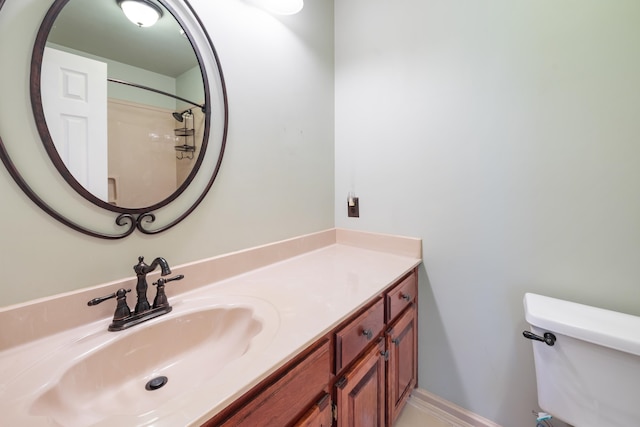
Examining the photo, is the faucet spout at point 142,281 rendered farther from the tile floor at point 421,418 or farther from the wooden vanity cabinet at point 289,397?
the tile floor at point 421,418

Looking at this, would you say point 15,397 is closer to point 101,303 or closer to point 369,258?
point 101,303

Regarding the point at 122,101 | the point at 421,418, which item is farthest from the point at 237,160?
the point at 421,418

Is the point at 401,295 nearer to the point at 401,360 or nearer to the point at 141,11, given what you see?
the point at 401,360

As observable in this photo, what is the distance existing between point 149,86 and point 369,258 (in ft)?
4.11

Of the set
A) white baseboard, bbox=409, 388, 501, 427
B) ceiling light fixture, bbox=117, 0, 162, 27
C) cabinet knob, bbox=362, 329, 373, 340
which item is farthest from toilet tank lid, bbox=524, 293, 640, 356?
ceiling light fixture, bbox=117, 0, 162, 27

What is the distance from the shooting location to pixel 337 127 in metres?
1.73

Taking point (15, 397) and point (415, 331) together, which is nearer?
point (15, 397)

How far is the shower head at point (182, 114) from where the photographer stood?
974mm

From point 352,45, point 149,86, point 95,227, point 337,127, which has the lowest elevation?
point 95,227

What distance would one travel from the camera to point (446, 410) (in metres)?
1.35

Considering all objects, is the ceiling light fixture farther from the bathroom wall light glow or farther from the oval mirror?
the bathroom wall light glow

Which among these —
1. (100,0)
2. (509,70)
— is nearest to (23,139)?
(100,0)

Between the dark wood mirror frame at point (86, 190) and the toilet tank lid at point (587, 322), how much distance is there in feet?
4.51

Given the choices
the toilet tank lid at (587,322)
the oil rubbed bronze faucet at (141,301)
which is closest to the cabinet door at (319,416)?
the oil rubbed bronze faucet at (141,301)
